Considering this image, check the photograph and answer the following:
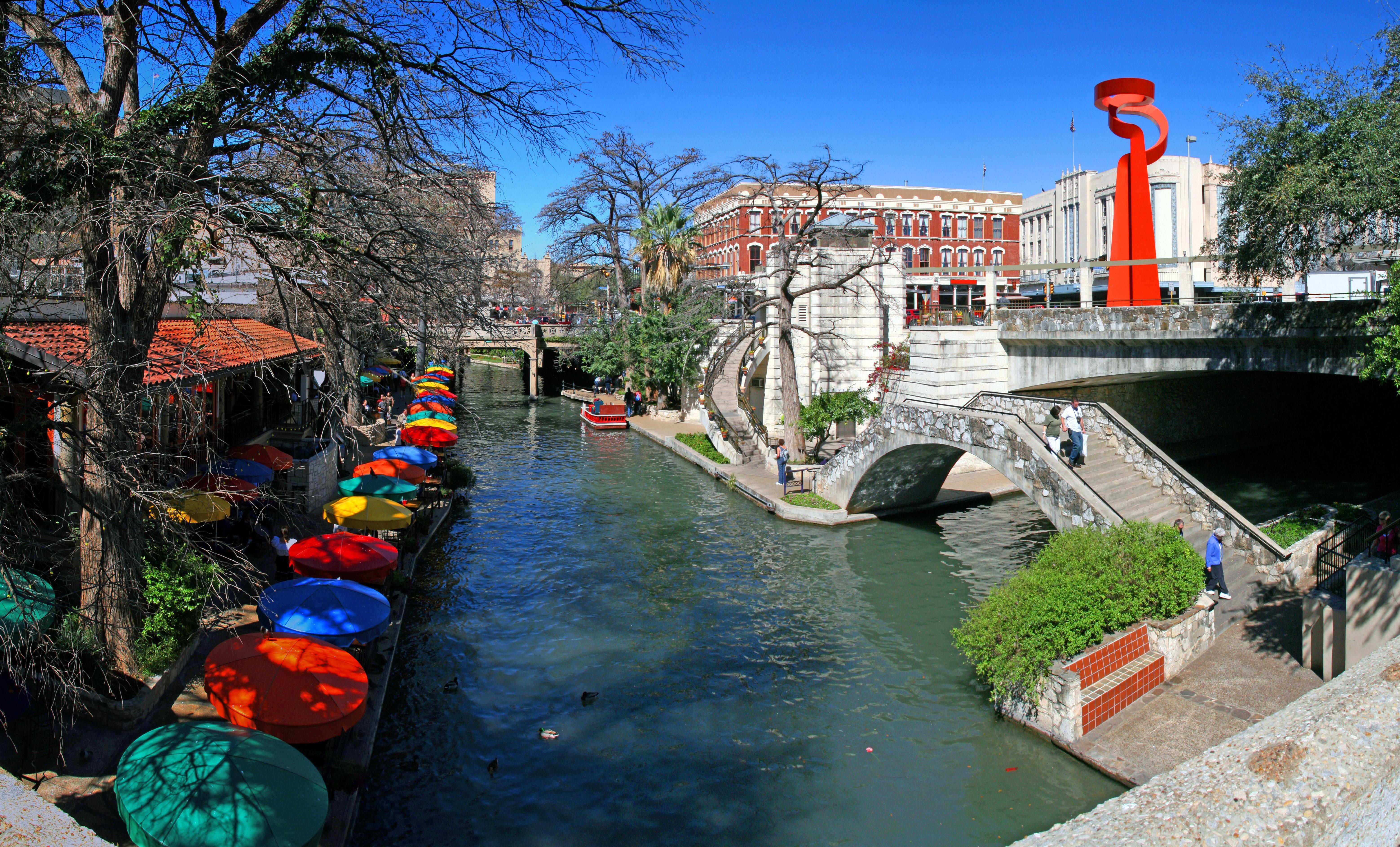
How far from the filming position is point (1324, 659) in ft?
40.5

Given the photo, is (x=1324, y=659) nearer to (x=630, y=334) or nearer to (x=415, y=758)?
(x=415, y=758)

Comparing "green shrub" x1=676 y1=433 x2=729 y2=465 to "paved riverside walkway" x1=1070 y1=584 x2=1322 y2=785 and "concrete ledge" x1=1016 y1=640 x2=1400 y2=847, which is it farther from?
"concrete ledge" x1=1016 y1=640 x2=1400 y2=847

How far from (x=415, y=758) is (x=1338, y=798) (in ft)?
34.6

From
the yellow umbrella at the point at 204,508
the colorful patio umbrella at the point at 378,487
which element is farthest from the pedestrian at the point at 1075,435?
the yellow umbrella at the point at 204,508

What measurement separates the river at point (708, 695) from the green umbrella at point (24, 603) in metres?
4.22

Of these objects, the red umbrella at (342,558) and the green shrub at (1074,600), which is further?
the red umbrella at (342,558)

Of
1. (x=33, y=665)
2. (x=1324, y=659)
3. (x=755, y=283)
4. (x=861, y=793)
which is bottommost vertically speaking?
(x=861, y=793)

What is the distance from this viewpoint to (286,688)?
31.6ft

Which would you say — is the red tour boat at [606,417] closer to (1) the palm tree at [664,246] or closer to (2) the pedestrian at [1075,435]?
(1) the palm tree at [664,246]

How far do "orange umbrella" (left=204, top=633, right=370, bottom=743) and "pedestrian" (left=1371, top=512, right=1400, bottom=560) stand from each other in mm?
16280

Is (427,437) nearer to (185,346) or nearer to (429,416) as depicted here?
(429,416)

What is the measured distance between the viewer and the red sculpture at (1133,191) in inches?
1063

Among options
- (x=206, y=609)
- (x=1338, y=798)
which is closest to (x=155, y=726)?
(x=206, y=609)

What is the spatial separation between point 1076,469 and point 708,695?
365 inches
